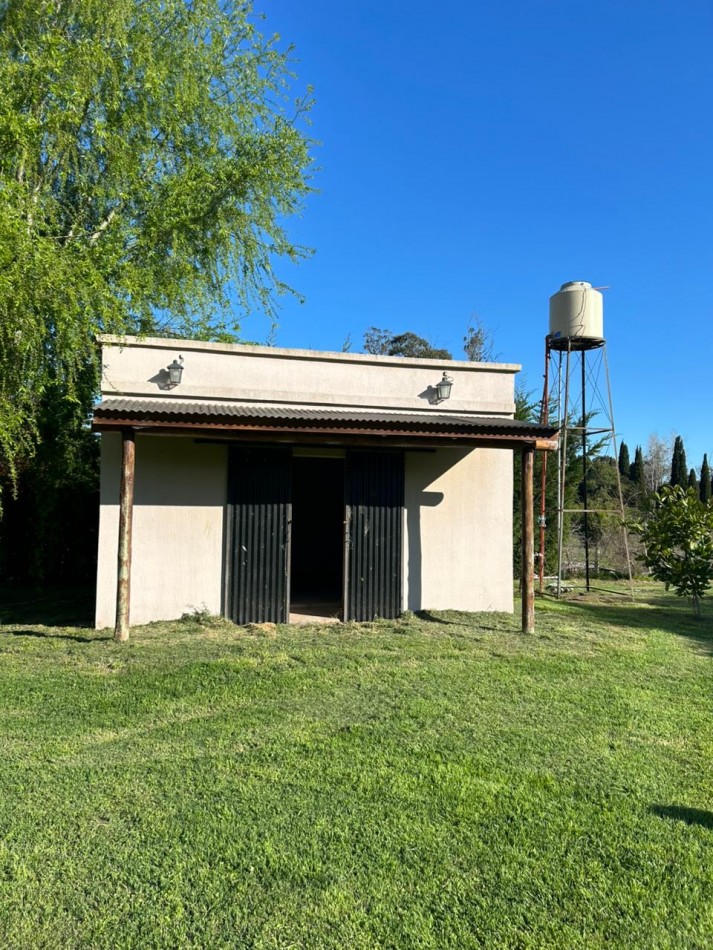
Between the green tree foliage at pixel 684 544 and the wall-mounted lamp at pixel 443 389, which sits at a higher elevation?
the wall-mounted lamp at pixel 443 389

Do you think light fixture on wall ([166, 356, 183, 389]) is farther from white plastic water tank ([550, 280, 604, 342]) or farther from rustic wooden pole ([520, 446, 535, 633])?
white plastic water tank ([550, 280, 604, 342])

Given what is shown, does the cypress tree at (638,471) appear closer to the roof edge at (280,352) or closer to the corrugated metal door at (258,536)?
the roof edge at (280,352)

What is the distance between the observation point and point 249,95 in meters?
11.6

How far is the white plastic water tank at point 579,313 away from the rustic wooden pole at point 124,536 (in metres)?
8.80

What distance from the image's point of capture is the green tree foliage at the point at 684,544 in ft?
33.2

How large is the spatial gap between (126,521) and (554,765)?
16.8 ft

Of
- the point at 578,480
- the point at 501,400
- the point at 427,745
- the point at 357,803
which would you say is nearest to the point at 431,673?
the point at 427,745

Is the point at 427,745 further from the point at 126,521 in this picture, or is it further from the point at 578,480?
the point at 578,480

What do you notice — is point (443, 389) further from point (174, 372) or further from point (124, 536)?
point (124, 536)

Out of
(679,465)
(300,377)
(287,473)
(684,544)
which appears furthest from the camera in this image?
(679,465)

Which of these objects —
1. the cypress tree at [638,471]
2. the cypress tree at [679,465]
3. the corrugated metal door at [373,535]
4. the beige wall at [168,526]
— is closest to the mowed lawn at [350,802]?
the beige wall at [168,526]

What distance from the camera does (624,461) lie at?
125 ft

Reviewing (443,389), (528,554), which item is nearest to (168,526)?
(443,389)

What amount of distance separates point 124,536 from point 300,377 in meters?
3.25
